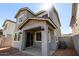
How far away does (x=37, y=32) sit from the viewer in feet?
29.4

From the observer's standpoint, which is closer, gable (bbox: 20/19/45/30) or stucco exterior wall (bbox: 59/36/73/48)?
gable (bbox: 20/19/45/30)

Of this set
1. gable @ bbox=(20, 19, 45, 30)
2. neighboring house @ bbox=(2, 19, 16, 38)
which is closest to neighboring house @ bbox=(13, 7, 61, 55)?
gable @ bbox=(20, 19, 45, 30)

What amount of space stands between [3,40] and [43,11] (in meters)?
6.64

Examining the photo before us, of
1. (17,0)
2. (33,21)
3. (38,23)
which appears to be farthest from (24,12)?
(17,0)

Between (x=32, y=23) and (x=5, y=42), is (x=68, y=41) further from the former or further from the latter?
(x=5, y=42)

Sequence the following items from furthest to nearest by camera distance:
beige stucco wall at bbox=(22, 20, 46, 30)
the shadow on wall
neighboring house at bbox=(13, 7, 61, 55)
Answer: the shadow on wall → beige stucco wall at bbox=(22, 20, 46, 30) → neighboring house at bbox=(13, 7, 61, 55)

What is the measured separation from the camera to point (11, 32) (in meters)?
12.9

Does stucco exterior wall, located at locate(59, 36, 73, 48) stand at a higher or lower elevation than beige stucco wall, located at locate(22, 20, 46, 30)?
lower

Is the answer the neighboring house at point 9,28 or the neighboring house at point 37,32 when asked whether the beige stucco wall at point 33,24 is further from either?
the neighboring house at point 9,28

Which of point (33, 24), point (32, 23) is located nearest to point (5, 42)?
point (32, 23)

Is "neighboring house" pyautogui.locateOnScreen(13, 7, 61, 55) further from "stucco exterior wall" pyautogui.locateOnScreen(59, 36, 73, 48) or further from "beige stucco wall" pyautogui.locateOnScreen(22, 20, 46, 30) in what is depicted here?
"stucco exterior wall" pyautogui.locateOnScreen(59, 36, 73, 48)

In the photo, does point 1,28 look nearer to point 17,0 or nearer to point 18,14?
point 18,14

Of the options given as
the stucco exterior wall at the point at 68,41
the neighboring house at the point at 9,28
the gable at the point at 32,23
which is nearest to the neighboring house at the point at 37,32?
the gable at the point at 32,23

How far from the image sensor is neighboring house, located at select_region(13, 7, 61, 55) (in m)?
5.87
